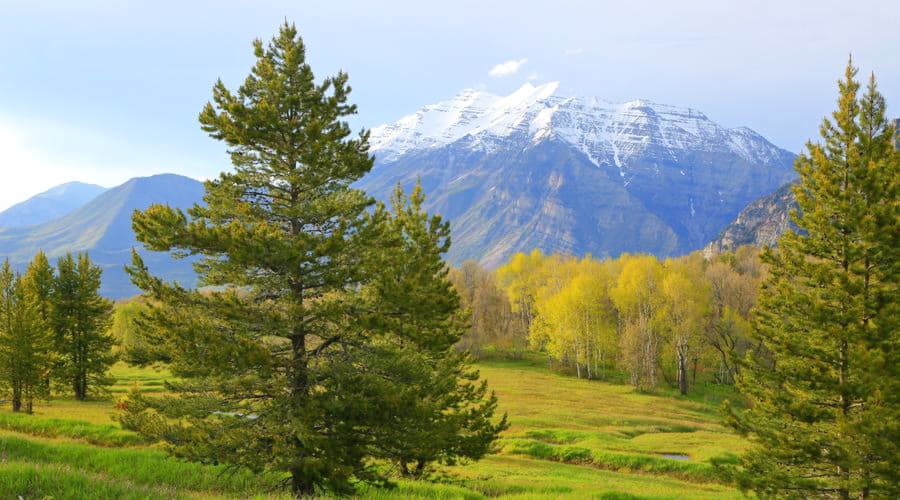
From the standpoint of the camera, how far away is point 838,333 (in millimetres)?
13898

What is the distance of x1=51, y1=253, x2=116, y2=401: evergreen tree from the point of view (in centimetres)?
4203

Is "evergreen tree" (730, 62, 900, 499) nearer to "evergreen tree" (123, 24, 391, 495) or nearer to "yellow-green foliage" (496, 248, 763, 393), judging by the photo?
"evergreen tree" (123, 24, 391, 495)

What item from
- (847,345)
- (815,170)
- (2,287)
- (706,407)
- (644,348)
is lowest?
(706,407)

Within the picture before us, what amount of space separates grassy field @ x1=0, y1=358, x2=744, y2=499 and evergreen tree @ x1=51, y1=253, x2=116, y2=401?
3.02 m

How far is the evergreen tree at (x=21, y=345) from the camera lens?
32094 mm

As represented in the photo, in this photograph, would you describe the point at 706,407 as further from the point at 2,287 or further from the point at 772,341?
the point at 2,287

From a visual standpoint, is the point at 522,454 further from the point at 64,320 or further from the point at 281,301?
the point at 64,320

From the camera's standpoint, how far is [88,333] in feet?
141

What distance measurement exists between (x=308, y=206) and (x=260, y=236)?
171 centimetres

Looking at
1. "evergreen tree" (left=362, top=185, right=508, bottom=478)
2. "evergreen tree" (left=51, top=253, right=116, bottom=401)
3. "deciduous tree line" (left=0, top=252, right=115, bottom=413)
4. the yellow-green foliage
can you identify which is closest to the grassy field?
"evergreen tree" (left=362, top=185, right=508, bottom=478)

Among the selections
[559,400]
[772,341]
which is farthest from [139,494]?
[559,400]

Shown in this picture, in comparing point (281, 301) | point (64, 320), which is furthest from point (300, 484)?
point (64, 320)

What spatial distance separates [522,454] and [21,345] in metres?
33.6

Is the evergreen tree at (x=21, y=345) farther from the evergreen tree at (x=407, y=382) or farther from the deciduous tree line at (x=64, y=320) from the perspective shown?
the evergreen tree at (x=407, y=382)
